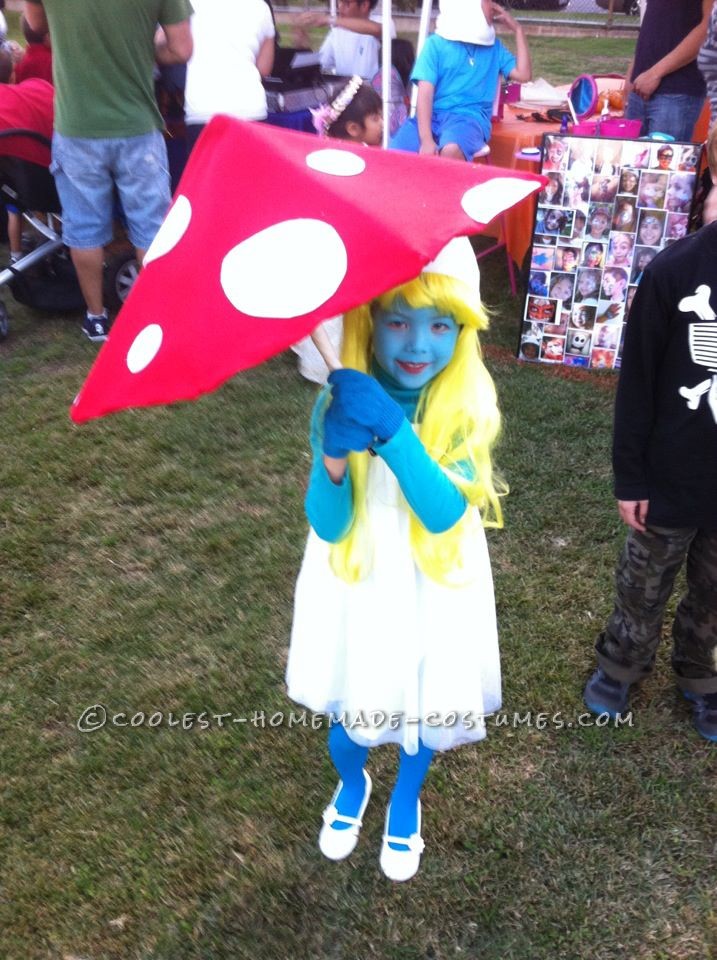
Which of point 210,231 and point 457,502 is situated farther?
point 457,502

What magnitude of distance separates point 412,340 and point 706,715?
1448 mm

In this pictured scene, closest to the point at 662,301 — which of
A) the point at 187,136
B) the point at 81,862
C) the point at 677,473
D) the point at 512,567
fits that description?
the point at 677,473

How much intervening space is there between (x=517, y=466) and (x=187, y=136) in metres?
2.89

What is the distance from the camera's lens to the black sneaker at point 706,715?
2160mm

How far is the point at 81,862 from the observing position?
1.92 metres

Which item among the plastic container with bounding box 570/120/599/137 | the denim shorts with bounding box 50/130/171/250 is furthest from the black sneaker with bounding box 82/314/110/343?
the plastic container with bounding box 570/120/599/137

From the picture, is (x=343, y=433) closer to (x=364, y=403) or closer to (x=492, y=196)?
(x=364, y=403)

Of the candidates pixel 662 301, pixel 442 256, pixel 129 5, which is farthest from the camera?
pixel 129 5

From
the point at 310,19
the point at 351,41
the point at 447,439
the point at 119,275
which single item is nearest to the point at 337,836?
the point at 447,439

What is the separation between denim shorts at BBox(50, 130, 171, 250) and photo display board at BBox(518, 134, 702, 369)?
1859 millimetres

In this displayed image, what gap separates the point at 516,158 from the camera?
4652 mm

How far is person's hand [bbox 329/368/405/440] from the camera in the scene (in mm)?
1229

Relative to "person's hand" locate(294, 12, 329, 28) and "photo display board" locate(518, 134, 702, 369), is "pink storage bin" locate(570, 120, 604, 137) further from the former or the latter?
"person's hand" locate(294, 12, 329, 28)

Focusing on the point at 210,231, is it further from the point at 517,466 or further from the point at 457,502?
the point at 517,466
